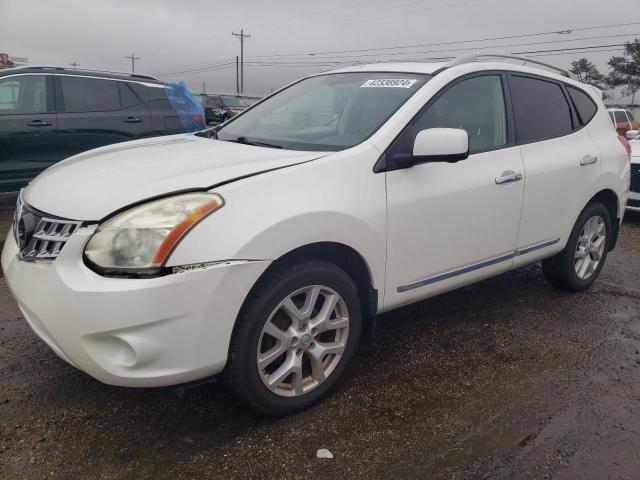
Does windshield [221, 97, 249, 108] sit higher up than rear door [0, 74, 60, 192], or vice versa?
windshield [221, 97, 249, 108]

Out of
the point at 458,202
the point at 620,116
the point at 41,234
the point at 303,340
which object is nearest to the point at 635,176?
the point at 458,202

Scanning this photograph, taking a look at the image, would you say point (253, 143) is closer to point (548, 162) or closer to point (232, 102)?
point (548, 162)

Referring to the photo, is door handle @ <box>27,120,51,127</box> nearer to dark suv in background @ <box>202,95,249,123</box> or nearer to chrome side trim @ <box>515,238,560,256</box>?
chrome side trim @ <box>515,238,560,256</box>

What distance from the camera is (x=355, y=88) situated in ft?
10.9

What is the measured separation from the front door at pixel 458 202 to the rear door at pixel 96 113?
5.10m

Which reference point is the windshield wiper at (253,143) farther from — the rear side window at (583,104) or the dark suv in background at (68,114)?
the dark suv in background at (68,114)

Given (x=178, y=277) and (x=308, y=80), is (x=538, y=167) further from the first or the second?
(x=178, y=277)

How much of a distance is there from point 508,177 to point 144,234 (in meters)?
2.21

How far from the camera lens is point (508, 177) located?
129 inches

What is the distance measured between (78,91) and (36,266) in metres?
5.41

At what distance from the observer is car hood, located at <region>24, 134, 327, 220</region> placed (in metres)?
2.20

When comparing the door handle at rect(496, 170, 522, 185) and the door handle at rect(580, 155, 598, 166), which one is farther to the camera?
the door handle at rect(580, 155, 598, 166)

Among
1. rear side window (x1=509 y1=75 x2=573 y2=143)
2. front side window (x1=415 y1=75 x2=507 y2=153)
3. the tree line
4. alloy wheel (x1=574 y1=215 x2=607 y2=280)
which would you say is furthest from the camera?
the tree line

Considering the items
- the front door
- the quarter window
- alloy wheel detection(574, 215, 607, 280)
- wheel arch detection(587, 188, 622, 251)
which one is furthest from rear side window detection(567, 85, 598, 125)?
the quarter window
